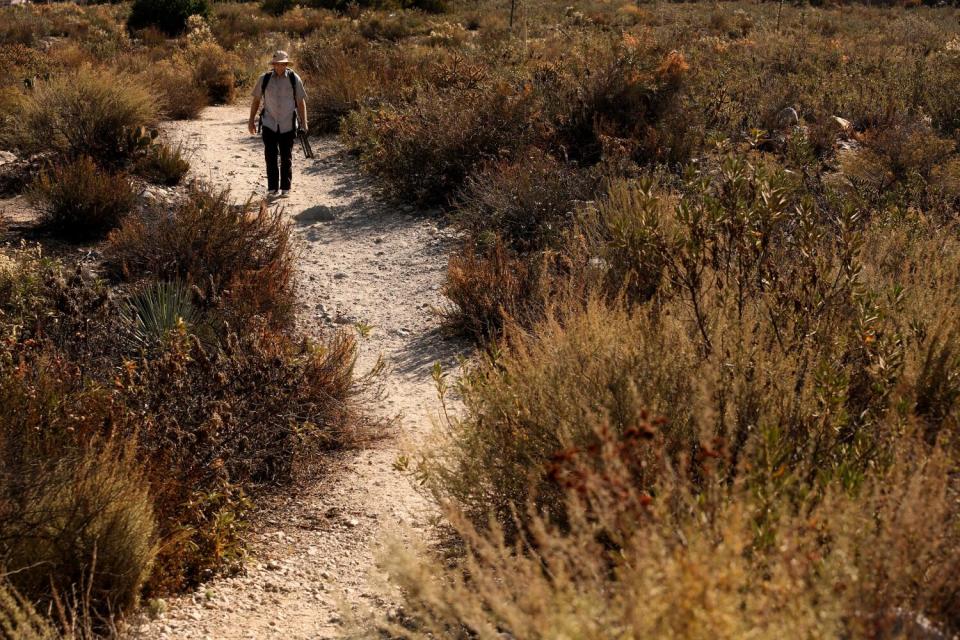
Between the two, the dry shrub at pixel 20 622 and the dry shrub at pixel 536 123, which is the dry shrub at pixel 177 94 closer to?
the dry shrub at pixel 536 123

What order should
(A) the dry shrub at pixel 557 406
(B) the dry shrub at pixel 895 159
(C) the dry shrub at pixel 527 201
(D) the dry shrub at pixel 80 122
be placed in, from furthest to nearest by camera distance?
Result: (D) the dry shrub at pixel 80 122, (B) the dry shrub at pixel 895 159, (C) the dry shrub at pixel 527 201, (A) the dry shrub at pixel 557 406

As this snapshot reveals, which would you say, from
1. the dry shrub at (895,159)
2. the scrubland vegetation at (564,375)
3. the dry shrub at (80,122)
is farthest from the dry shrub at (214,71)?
the dry shrub at (895,159)

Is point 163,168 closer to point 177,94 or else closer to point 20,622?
point 177,94

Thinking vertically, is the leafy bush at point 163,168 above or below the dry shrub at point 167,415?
above

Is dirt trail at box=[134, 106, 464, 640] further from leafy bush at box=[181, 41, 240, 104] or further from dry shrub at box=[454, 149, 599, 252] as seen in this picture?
leafy bush at box=[181, 41, 240, 104]

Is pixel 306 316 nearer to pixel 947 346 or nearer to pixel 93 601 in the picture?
pixel 93 601

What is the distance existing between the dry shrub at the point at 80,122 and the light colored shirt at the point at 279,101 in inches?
66.1

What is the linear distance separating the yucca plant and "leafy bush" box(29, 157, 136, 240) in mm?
2333

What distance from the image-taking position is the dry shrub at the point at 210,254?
6621 millimetres

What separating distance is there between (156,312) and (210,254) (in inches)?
58.3

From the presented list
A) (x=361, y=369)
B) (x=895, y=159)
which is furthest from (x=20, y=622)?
(x=895, y=159)

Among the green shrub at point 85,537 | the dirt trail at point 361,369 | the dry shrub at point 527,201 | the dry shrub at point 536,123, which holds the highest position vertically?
the dry shrub at point 536,123

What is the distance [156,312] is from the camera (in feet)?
18.5

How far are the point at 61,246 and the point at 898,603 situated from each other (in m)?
7.49
